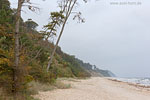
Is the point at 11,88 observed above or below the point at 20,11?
below

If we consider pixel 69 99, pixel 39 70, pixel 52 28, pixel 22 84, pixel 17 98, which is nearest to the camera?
pixel 17 98

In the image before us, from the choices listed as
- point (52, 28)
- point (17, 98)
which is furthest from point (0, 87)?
point (52, 28)

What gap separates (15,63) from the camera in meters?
5.35

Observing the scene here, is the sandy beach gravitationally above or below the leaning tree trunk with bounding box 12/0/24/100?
below

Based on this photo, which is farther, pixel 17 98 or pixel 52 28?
pixel 52 28

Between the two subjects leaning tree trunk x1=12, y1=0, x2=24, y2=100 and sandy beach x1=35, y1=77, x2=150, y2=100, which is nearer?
leaning tree trunk x1=12, y1=0, x2=24, y2=100

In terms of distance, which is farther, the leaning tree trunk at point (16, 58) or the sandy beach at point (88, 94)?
the sandy beach at point (88, 94)

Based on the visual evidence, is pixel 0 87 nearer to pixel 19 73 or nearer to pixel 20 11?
pixel 19 73

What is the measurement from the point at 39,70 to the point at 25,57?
12.7 ft

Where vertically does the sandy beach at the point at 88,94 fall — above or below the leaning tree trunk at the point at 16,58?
below

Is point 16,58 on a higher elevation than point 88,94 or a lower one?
higher

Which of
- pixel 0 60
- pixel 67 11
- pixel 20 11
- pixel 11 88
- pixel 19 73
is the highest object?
pixel 67 11

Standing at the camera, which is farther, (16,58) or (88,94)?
(88,94)

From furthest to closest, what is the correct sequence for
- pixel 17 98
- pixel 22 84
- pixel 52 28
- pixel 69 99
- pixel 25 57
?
pixel 52 28, pixel 69 99, pixel 25 57, pixel 22 84, pixel 17 98
